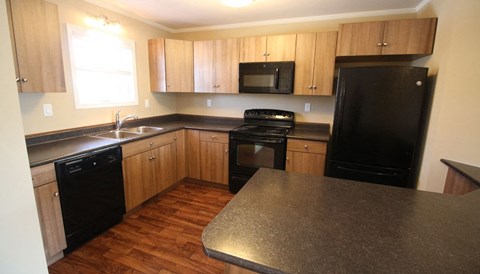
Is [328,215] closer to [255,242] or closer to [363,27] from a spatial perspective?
[255,242]

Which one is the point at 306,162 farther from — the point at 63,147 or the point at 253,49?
the point at 63,147

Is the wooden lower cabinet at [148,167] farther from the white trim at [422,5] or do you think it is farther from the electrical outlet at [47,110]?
the white trim at [422,5]

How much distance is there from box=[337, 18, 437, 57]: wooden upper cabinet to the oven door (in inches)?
50.6

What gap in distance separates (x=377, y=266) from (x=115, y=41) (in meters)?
3.21

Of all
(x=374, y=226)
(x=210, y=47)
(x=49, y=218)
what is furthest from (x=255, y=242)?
(x=210, y=47)

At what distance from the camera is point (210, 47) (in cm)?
319

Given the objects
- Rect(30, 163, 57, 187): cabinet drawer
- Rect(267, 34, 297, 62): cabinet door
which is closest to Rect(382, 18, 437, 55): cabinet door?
Rect(267, 34, 297, 62): cabinet door

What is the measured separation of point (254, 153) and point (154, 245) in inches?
59.6

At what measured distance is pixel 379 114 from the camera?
2293 mm

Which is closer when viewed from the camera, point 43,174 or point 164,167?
point 43,174

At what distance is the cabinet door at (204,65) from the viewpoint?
10.5 feet

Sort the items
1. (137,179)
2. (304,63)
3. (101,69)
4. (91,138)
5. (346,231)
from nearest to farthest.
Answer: (346,231)
(91,138)
(137,179)
(101,69)
(304,63)

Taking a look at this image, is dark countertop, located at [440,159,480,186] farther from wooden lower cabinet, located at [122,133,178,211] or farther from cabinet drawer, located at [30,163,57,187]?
cabinet drawer, located at [30,163,57,187]

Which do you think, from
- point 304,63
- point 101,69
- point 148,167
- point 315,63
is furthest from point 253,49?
point 148,167
